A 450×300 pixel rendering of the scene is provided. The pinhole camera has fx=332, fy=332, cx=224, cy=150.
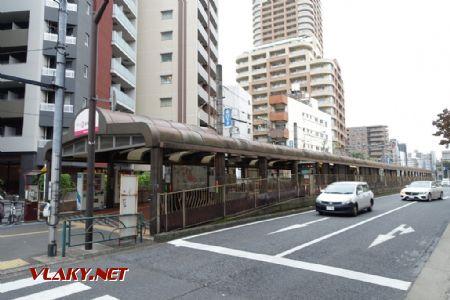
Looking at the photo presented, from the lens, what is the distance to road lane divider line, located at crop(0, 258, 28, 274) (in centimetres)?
695

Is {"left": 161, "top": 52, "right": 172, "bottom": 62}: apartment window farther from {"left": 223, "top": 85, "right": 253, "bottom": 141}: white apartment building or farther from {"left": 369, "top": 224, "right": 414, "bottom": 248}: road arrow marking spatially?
{"left": 369, "top": 224, "right": 414, "bottom": 248}: road arrow marking

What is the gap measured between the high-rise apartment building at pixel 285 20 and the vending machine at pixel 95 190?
103 m

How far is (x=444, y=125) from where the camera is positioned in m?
18.5

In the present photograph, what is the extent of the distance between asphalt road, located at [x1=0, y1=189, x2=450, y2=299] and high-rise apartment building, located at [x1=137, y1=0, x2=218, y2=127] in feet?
108

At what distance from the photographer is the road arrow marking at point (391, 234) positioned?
9564 millimetres

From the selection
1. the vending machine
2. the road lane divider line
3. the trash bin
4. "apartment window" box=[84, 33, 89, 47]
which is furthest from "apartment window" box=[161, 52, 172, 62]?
the road lane divider line

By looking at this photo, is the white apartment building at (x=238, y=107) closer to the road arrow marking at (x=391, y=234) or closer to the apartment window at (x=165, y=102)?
the apartment window at (x=165, y=102)

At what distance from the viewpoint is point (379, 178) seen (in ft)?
111

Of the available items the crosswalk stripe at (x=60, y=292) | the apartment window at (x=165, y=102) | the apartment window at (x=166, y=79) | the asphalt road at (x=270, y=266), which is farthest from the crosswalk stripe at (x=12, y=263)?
the apartment window at (x=166, y=79)

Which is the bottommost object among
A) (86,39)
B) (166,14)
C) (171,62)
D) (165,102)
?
(165,102)

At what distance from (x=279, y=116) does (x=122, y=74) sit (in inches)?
1273

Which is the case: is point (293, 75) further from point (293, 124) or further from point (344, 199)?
point (344, 199)

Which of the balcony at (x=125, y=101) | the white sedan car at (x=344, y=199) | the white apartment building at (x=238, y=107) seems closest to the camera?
the white sedan car at (x=344, y=199)

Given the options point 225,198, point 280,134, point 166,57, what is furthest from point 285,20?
point 225,198
